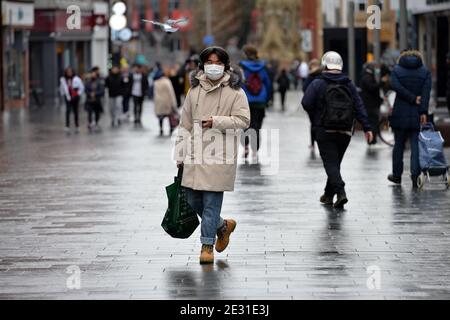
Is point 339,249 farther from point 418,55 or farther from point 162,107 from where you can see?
point 162,107

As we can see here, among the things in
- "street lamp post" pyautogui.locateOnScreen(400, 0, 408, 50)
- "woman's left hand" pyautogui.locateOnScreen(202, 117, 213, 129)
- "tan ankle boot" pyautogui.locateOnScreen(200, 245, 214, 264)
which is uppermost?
"street lamp post" pyautogui.locateOnScreen(400, 0, 408, 50)

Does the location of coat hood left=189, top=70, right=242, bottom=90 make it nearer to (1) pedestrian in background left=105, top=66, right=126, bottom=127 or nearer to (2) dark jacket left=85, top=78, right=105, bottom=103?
(2) dark jacket left=85, top=78, right=105, bottom=103

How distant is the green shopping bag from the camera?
12492 millimetres

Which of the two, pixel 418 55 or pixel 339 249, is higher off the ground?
pixel 418 55

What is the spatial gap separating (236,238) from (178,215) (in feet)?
5.21

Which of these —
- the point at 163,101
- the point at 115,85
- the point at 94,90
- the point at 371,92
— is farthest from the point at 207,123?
the point at 115,85

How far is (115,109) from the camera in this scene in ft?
131

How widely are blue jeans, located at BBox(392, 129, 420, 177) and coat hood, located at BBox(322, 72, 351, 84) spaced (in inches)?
95.4

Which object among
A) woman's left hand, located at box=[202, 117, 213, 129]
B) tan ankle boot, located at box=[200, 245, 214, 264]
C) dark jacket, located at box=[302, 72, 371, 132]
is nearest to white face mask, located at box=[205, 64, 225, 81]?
woman's left hand, located at box=[202, 117, 213, 129]

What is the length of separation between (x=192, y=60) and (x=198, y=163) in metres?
31.0

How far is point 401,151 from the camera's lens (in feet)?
63.8

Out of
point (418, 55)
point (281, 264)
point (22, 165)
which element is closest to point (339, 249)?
point (281, 264)

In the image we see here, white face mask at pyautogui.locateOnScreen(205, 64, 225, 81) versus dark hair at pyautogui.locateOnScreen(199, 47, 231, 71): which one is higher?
dark hair at pyautogui.locateOnScreen(199, 47, 231, 71)

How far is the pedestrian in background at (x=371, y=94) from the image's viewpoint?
1133 inches
